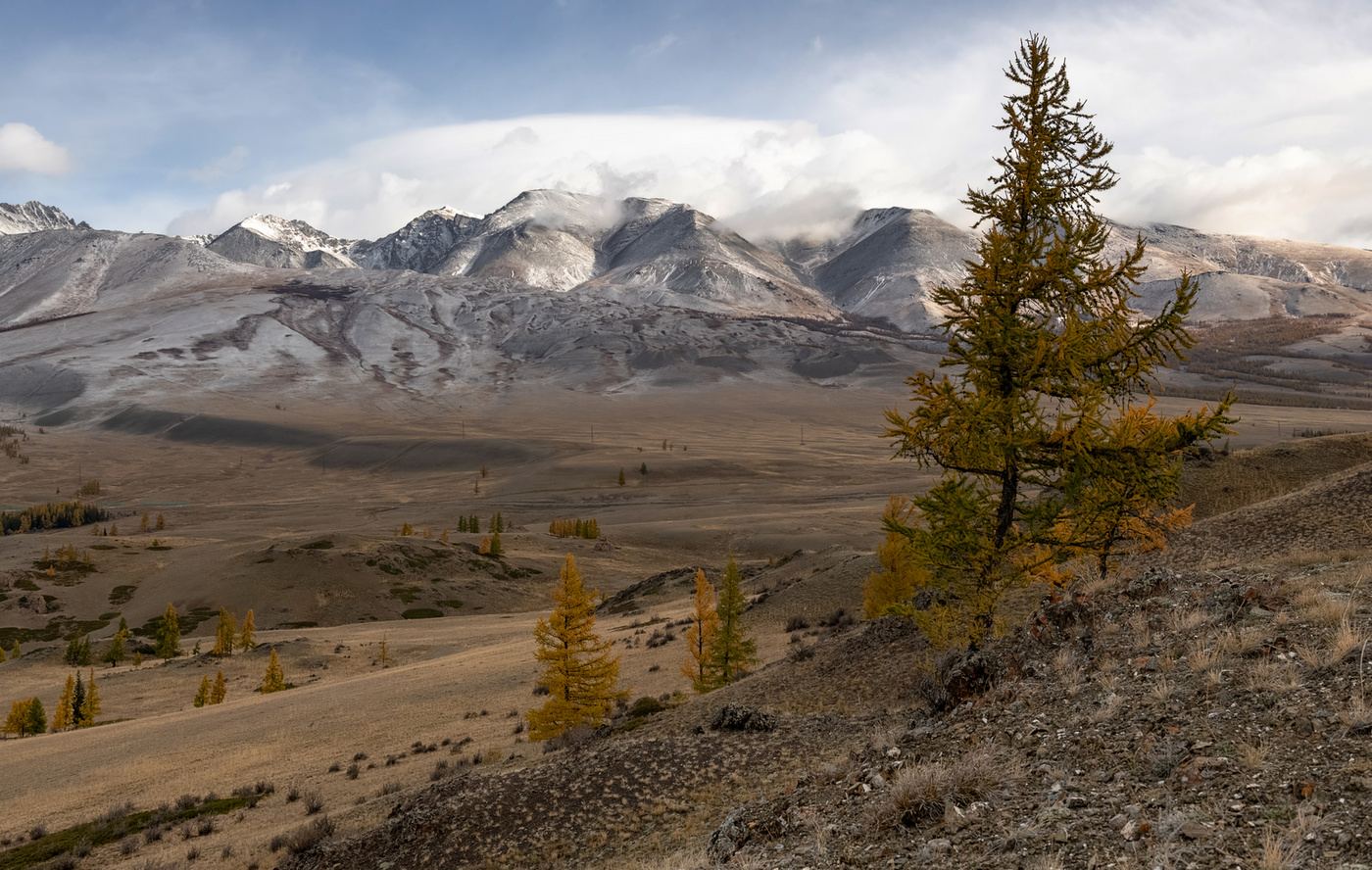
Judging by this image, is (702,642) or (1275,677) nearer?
(1275,677)

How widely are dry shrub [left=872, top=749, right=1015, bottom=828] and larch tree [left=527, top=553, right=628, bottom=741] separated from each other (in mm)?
19875

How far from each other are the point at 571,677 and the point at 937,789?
2284 centimetres

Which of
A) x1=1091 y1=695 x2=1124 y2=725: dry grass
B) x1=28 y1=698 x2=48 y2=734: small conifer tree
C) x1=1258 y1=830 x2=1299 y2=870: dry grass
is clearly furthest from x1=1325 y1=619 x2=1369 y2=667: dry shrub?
x1=28 y1=698 x2=48 y2=734: small conifer tree

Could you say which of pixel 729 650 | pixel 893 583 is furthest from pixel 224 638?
pixel 893 583

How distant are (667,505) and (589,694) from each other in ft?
384

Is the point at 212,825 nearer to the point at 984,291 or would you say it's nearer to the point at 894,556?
the point at 984,291

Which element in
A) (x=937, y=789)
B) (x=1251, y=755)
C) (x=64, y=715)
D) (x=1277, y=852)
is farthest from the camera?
(x=64, y=715)

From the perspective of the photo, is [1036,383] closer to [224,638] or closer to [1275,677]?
[1275,677]

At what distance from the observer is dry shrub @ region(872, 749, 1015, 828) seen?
8.21 m

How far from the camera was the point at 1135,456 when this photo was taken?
44.7 feet

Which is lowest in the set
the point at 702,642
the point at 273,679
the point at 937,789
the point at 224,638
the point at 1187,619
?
the point at 224,638

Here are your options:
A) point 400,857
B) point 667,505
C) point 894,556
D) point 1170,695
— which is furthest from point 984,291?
point 667,505

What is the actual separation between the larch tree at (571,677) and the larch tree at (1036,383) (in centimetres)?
1696

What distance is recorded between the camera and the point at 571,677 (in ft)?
95.9
